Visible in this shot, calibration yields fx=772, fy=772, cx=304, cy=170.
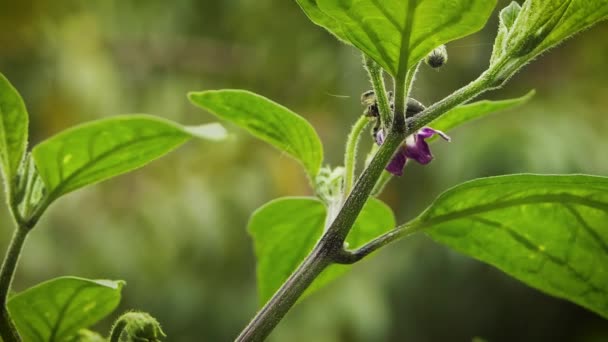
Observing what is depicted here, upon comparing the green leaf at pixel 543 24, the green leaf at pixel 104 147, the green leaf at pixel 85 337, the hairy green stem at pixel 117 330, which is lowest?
the green leaf at pixel 85 337

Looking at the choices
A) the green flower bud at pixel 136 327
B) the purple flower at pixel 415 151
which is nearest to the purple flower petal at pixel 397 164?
the purple flower at pixel 415 151

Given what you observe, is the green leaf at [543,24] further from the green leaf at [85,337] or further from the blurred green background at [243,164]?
the blurred green background at [243,164]

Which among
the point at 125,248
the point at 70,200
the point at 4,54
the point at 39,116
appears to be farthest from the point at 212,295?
the point at 4,54

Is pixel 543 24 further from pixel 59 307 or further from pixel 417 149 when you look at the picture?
pixel 59 307

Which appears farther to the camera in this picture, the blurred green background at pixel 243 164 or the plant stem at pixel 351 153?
the blurred green background at pixel 243 164

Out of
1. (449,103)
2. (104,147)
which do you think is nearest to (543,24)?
(449,103)

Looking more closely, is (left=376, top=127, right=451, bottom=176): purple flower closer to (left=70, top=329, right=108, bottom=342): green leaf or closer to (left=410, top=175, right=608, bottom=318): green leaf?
(left=410, top=175, right=608, bottom=318): green leaf

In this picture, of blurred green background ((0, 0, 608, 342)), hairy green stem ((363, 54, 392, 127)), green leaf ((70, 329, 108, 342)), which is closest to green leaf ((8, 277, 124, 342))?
green leaf ((70, 329, 108, 342))
